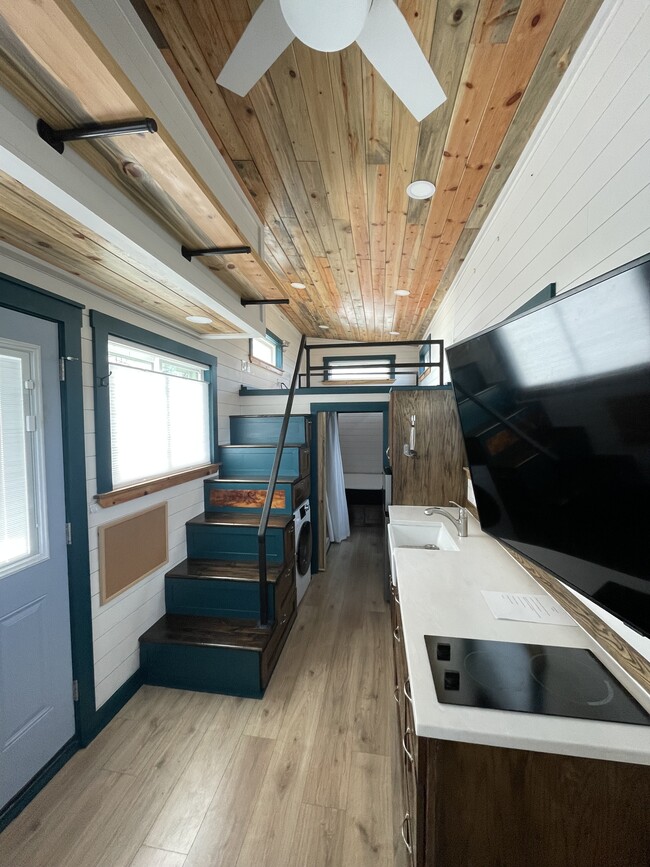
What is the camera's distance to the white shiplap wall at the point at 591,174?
0.94 m

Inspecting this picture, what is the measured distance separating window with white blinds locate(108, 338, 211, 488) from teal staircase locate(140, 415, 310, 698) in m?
0.42

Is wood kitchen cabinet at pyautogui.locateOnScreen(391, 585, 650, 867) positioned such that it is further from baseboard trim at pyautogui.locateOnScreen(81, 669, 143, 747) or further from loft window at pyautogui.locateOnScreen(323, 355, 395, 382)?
loft window at pyautogui.locateOnScreen(323, 355, 395, 382)

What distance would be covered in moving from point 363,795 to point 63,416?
2292mm

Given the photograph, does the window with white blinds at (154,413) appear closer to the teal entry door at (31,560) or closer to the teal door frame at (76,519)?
the teal door frame at (76,519)

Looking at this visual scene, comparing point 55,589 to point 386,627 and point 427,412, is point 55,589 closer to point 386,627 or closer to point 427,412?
point 386,627

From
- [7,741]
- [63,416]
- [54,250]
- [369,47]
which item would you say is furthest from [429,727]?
[54,250]

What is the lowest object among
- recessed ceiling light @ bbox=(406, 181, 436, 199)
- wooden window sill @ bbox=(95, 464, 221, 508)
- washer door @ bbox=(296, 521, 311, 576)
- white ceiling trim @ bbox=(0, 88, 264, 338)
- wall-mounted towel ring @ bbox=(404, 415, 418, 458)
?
washer door @ bbox=(296, 521, 311, 576)

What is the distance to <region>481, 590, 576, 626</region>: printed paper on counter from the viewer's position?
46.6 inches

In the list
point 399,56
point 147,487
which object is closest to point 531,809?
point 399,56

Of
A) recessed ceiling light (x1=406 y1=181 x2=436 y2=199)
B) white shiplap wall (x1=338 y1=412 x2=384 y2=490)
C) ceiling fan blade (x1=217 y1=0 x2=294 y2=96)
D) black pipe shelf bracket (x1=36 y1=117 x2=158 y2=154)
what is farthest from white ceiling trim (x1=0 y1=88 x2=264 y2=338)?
white shiplap wall (x1=338 y1=412 x2=384 y2=490)

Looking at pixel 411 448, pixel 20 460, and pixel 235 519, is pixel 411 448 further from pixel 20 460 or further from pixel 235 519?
pixel 20 460

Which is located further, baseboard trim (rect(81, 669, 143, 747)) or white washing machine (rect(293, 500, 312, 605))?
white washing machine (rect(293, 500, 312, 605))

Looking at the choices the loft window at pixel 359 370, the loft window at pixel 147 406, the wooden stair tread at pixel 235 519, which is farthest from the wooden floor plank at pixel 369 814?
the loft window at pixel 359 370

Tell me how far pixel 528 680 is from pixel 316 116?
2.10m
